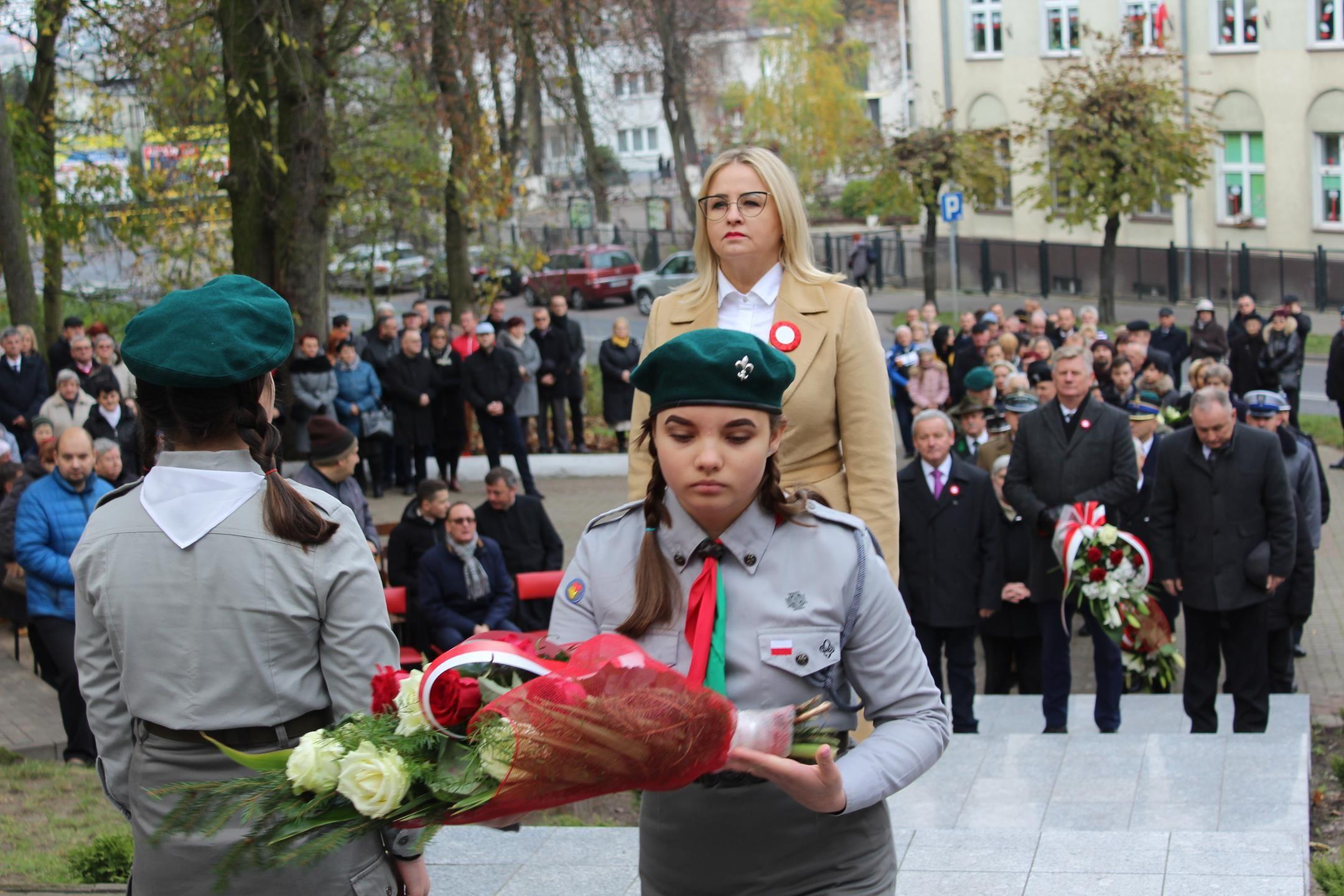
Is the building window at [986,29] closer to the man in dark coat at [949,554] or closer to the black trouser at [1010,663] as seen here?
the black trouser at [1010,663]

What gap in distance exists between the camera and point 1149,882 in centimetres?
513

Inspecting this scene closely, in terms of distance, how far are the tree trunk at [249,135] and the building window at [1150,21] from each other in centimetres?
2299

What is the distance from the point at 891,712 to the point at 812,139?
4591 centimetres

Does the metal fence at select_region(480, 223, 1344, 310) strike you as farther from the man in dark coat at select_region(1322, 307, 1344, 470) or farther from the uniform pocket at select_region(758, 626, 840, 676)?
the uniform pocket at select_region(758, 626, 840, 676)

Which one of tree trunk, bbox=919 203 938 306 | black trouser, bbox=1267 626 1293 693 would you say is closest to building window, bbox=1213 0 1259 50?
tree trunk, bbox=919 203 938 306

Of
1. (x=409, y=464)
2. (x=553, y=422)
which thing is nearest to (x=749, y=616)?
(x=409, y=464)

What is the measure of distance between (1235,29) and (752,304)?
3480cm

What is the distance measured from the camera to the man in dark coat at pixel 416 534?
9.85 meters

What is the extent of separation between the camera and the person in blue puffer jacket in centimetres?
843

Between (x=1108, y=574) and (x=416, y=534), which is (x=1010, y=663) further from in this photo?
(x=416, y=534)

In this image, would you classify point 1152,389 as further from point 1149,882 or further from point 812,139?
point 812,139

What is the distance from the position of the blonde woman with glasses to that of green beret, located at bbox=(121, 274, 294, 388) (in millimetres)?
1072

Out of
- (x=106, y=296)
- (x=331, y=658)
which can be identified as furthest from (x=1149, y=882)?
(x=106, y=296)

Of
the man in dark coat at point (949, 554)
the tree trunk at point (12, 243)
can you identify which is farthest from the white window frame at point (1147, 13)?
the man in dark coat at point (949, 554)
